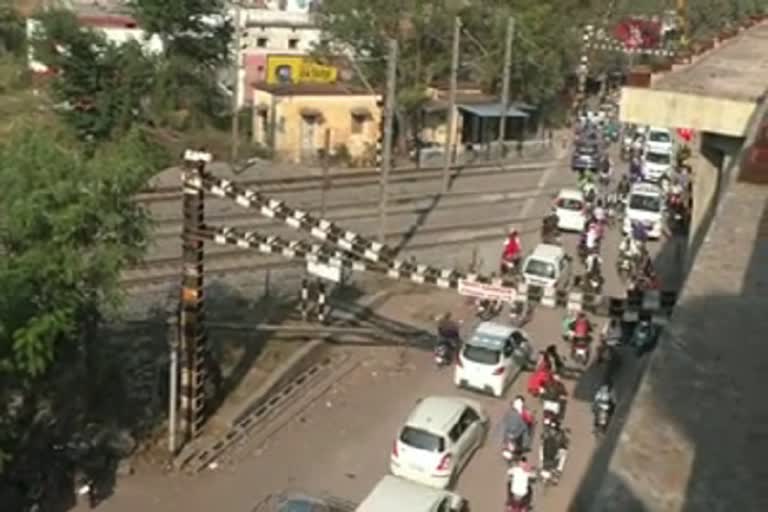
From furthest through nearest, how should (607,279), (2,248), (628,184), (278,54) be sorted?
(278,54), (628,184), (607,279), (2,248)

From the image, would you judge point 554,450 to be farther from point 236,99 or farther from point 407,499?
point 236,99

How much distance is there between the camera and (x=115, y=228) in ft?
50.0

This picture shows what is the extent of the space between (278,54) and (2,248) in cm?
3369

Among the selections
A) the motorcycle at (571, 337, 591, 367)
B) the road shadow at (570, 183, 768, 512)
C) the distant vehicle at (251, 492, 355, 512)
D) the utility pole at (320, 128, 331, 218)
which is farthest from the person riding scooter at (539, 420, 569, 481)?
the utility pole at (320, 128, 331, 218)

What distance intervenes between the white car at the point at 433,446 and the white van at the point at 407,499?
1087 millimetres

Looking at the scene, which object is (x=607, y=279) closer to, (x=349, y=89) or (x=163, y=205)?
(x=163, y=205)

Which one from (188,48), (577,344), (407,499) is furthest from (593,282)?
(188,48)

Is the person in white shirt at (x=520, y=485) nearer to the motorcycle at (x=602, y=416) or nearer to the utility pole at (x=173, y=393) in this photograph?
the motorcycle at (x=602, y=416)

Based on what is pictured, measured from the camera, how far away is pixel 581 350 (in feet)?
64.5

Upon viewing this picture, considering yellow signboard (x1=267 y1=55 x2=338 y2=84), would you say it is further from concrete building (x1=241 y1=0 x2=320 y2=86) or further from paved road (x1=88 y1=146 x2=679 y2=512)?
paved road (x1=88 y1=146 x2=679 y2=512)

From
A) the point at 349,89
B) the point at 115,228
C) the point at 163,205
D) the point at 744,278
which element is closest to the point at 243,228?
the point at 163,205

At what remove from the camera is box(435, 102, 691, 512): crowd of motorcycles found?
50.9 ft

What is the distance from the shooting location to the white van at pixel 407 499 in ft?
43.3

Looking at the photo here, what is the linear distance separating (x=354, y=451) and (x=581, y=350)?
17.1 ft
